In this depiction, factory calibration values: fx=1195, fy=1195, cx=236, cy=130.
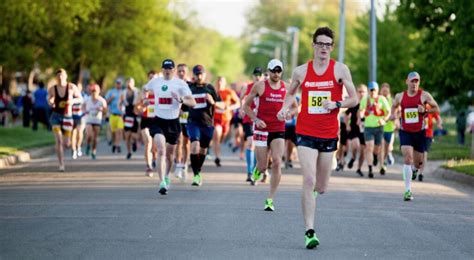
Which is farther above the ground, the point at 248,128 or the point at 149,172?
the point at 248,128

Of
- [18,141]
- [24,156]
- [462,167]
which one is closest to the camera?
[462,167]

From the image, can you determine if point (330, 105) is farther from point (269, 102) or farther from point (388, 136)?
point (388, 136)

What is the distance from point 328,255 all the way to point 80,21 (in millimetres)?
44835

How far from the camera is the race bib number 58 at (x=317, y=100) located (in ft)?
39.0

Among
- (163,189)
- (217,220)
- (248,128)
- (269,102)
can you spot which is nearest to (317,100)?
(217,220)

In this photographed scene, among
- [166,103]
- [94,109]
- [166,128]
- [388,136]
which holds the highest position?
[166,103]

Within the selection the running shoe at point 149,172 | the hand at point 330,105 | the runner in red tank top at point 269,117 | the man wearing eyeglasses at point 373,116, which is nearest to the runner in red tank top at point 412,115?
the runner in red tank top at point 269,117

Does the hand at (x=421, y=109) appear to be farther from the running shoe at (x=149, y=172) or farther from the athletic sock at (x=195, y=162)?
the running shoe at (x=149, y=172)

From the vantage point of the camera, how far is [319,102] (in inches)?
468

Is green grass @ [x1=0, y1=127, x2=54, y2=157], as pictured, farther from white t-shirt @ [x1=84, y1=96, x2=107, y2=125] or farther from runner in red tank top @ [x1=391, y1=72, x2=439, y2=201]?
runner in red tank top @ [x1=391, y1=72, x2=439, y2=201]

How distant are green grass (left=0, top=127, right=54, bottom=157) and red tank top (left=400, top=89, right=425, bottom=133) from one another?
10994mm

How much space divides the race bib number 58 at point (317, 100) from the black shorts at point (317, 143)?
0.90ft

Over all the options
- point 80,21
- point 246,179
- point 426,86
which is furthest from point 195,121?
point 80,21

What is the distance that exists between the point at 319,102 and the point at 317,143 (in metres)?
0.41
